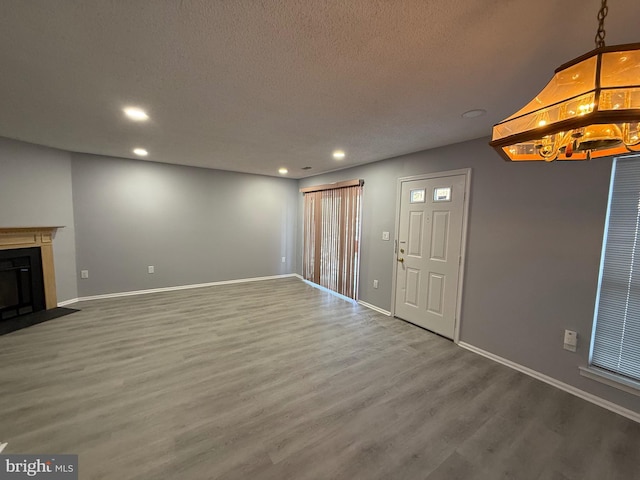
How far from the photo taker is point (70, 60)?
1.56m

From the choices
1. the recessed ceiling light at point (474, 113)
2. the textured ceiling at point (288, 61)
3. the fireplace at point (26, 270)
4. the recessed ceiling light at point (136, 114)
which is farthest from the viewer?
the fireplace at point (26, 270)

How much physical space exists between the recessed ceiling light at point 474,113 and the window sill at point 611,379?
89.9 inches

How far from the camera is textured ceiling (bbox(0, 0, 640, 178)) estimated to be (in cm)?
117

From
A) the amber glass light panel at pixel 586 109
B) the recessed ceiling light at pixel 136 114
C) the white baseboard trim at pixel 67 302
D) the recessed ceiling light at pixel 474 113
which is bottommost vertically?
the white baseboard trim at pixel 67 302

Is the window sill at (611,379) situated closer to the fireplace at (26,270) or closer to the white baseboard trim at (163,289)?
the white baseboard trim at (163,289)

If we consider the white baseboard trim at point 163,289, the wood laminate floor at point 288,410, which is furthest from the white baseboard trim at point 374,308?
the white baseboard trim at point 163,289

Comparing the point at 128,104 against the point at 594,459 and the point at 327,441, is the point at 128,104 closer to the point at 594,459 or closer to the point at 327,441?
the point at 327,441

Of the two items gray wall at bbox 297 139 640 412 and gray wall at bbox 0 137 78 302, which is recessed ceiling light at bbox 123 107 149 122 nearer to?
gray wall at bbox 0 137 78 302

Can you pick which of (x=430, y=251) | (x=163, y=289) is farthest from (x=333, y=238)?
(x=163, y=289)

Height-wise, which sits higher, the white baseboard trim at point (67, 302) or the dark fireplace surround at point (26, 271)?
the dark fireplace surround at point (26, 271)

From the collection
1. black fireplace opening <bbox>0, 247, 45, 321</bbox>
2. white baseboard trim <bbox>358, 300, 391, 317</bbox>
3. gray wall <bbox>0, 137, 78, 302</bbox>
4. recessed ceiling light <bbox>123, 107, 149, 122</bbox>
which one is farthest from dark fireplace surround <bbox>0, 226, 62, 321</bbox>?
white baseboard trim <bbox>358, 300, 391, 317</bbox>

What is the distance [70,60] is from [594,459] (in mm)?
4008

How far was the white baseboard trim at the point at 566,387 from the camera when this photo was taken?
1.95 meters

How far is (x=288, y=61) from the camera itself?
154 cm
